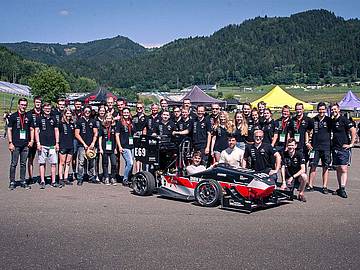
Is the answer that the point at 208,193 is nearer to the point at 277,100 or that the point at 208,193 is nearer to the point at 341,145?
the point at 341,145

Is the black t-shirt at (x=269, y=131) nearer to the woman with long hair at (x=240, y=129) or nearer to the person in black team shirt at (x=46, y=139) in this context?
the woman with long hair at (x=240, y=129)

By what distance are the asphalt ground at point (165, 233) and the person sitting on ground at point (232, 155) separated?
1.38 m

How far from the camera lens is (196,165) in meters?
10.1

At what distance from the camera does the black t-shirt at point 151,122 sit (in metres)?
11.5

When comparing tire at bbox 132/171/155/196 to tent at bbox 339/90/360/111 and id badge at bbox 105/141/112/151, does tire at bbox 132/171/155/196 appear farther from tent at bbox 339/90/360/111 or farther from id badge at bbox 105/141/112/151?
tent at bbox 339/90/360/111

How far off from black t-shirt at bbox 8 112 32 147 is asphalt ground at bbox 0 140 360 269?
1.14 meters

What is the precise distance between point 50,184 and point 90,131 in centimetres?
157

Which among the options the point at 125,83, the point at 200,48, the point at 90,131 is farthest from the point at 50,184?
the point at 200,48

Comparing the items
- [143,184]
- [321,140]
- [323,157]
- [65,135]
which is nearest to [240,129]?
[321,140]

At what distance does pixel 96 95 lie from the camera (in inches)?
1394

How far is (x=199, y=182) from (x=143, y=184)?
1.41 metres

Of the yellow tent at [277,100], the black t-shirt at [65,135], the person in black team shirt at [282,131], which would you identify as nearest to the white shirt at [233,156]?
the person in black team shirt at [282,131]

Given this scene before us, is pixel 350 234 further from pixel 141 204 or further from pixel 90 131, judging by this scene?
pixel 90 131

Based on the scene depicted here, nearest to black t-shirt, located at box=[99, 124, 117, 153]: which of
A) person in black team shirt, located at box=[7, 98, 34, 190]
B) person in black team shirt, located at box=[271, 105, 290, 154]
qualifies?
person in black team shirt, located at box=[7, 98, 34, 190]
